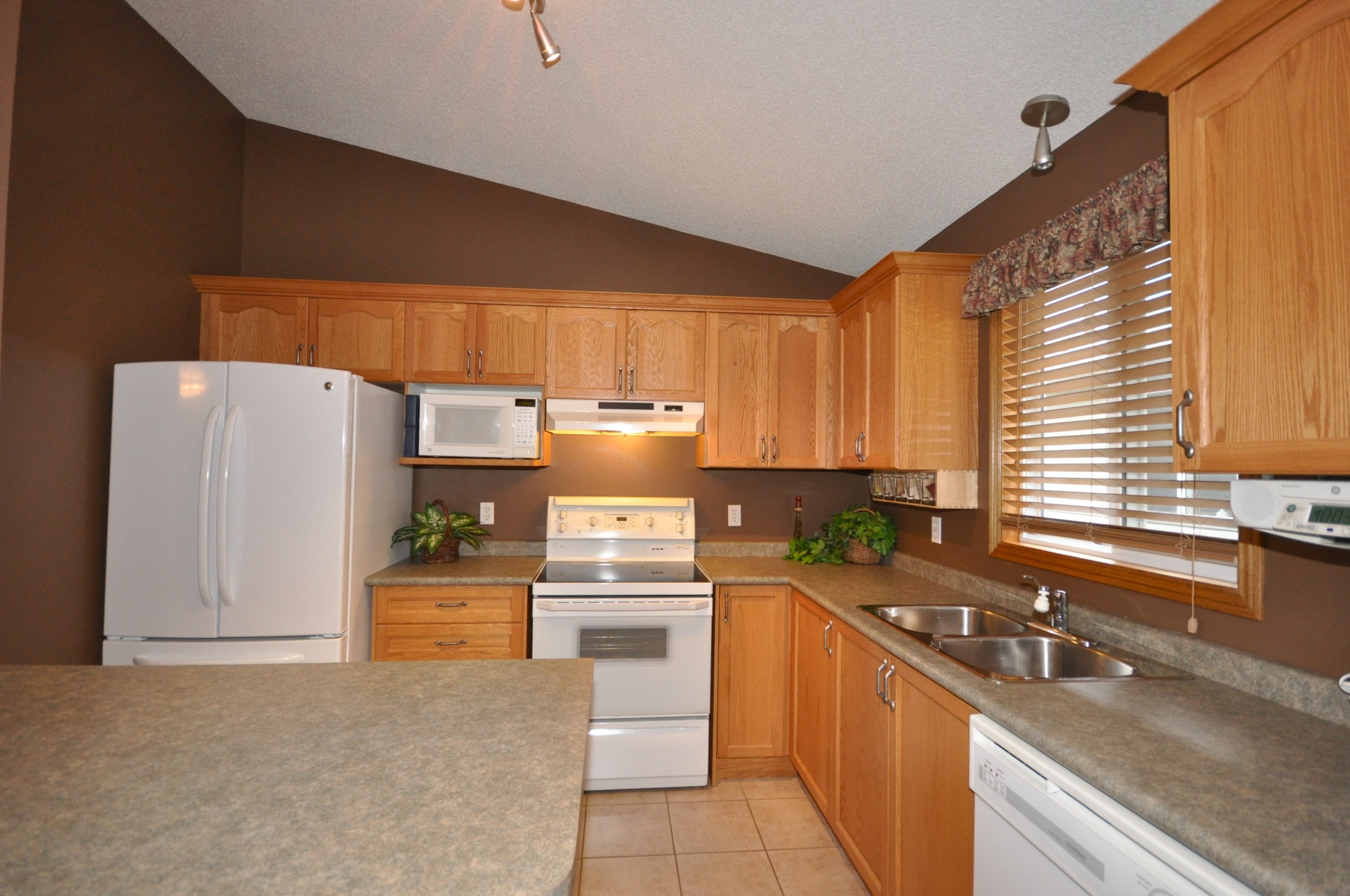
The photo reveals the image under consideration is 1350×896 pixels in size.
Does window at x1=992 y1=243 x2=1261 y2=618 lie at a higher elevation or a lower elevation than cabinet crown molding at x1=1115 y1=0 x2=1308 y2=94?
lower

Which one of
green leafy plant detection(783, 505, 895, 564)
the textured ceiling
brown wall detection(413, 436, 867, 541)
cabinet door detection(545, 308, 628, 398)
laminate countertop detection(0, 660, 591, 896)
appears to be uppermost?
the textured ceiling

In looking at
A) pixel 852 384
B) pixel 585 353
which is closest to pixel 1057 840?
pixel 852 384

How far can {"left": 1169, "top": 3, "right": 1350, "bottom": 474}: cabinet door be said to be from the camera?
0.92 metres

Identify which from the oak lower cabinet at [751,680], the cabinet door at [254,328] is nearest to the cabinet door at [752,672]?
the oak lower cabinet at [751,680]

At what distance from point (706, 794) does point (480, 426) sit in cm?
191

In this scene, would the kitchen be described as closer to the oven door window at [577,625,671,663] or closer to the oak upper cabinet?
the oak upper cabinet

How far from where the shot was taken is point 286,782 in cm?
82

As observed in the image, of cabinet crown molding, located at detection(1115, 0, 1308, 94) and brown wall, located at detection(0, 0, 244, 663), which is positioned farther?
brown wall, located at detection(0, 0, 244, 663)

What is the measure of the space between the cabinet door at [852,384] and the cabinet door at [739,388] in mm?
354

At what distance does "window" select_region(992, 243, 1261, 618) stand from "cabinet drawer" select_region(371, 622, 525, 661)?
195 centimetres

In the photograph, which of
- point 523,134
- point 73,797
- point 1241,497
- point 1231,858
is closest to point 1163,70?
point 1241,497

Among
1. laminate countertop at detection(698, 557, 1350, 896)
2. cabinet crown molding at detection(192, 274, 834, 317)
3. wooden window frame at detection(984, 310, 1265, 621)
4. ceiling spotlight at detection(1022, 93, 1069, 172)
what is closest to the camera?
laminate countertop at detection(698, 557, 1350, 896)

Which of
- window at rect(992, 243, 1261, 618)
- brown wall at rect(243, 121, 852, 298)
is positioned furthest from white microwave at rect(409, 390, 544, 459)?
window at rect(992, 243, 1261, 618)

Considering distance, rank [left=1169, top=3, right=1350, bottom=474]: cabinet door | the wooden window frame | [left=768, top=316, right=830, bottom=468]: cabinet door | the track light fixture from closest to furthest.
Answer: [left=1169, top=3, right=1350, bottom=474]: cabinet door → the wooden window frame → the track light fixture → [left=768, top=316, right=830, bottom=468]: cabinet door
